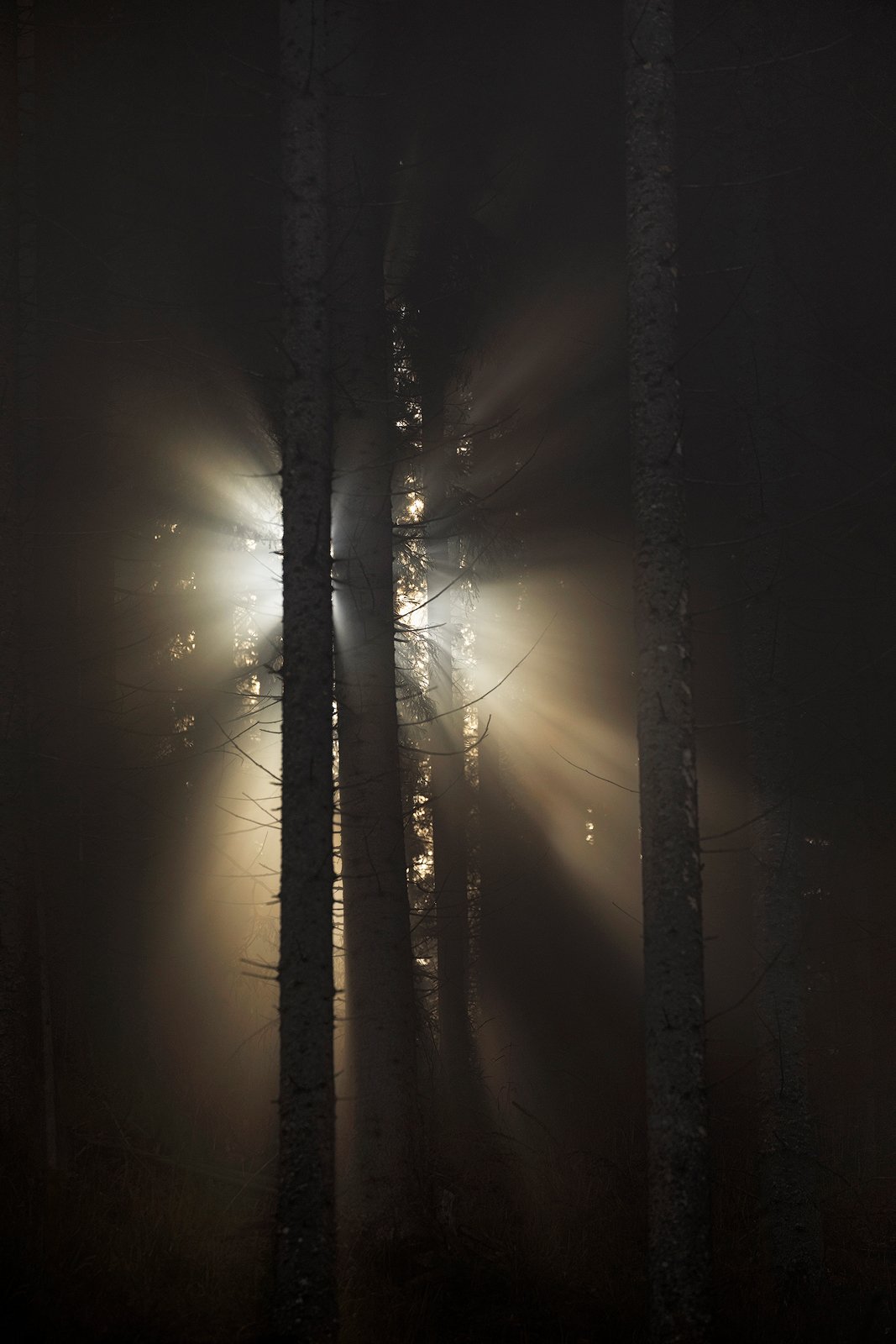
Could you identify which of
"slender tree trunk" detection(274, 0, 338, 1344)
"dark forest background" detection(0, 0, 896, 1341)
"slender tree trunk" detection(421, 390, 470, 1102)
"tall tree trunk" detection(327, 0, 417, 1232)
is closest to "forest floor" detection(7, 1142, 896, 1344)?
"dark forest background" detection(0, 0, 896, 1341)

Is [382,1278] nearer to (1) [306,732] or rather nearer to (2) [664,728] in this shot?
(1) [306,732]

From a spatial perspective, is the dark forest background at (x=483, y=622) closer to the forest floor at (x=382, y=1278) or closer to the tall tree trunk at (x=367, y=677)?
the forest floor at (x=382, y=1278)

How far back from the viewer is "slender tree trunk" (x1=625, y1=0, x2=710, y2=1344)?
5.76 meters

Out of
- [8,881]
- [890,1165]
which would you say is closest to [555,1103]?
[890,1165]

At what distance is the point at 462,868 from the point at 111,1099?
551cm

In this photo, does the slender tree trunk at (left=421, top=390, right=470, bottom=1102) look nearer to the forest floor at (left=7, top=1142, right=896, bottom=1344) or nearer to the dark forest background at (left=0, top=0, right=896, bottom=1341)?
the dark forest background at (left=0, top=0, right=896, bottom=1341)

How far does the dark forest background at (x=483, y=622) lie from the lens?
7738 mm

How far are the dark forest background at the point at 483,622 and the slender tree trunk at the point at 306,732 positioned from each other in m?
0.39

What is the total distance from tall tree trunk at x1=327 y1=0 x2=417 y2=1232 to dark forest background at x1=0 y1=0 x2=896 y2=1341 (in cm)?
27

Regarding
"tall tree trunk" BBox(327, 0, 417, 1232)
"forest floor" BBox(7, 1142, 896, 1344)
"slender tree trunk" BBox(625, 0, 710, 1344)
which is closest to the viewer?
"forest floor" BBox(7, 1142, 896, 1344)

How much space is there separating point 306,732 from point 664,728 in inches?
94.8

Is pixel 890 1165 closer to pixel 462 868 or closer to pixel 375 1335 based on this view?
pixel 462 868

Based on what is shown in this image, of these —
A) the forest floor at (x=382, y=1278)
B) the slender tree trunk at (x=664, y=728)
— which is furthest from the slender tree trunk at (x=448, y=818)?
the slender tree trunk at (x=664, y=728)

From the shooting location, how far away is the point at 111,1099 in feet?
35.3
